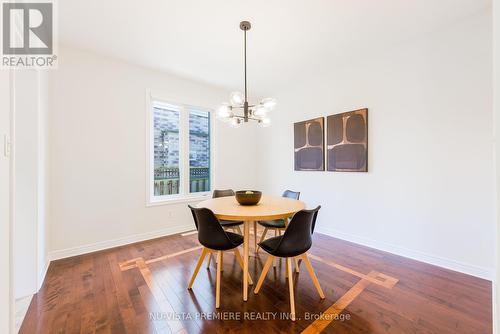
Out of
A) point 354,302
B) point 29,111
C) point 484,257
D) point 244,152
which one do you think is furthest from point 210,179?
point 484,257

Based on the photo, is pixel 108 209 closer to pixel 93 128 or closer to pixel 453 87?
pixel 93 128

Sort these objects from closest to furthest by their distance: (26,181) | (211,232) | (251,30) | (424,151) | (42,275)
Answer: (211,232) → (26,181) → (42,275) → (251,30) → (424,151)

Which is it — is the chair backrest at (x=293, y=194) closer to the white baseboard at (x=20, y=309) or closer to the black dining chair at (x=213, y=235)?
the black dining chair at (x=213, y=235)

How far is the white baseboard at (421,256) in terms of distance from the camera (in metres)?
2.26

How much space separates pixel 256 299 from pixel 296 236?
722 millimetres

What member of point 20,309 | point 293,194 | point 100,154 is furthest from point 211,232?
point 100,154

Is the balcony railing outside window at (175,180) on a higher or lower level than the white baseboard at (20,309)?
higher

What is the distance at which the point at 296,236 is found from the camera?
1.80 m

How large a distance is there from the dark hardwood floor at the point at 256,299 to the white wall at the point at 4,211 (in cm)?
65

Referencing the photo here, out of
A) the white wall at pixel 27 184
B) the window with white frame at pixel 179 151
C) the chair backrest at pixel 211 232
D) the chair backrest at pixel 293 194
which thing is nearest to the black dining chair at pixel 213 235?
the chair backrest at pixel 211 232

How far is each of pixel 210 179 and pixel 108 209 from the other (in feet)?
6.05

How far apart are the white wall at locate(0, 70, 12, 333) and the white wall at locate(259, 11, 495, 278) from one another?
11.7 ft

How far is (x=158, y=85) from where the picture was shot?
11.9 ft

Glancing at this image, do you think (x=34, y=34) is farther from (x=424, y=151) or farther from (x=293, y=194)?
(x=424, y=151)
